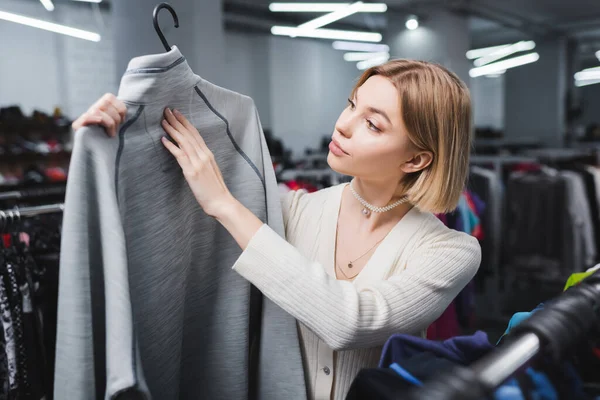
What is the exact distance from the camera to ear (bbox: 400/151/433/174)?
42.7 inches

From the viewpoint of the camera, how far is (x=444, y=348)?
70cm

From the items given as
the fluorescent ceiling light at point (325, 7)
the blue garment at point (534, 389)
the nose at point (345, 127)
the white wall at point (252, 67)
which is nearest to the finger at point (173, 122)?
the nose at point (345, 127)

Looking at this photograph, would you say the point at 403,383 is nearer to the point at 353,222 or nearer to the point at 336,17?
the point at 353,222

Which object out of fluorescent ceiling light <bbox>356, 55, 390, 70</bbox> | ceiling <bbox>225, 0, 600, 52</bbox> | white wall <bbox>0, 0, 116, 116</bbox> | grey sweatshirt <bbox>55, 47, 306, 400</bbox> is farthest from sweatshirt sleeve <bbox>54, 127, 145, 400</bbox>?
fluorescent ceiling light <bbox>356, 55, 390, 70</bbox>

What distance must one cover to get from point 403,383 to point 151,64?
63 centimetres

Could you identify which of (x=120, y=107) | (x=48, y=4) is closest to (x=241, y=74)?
(x=48, y=4)

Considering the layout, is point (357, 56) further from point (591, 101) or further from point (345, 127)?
point (345, 127)

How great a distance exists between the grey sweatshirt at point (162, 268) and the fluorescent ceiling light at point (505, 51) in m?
10.8

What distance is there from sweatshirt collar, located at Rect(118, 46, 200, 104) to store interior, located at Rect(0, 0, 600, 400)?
0.35 metres

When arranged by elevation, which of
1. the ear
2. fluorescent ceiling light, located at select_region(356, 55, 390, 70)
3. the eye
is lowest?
the ear

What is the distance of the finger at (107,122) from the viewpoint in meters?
0.71

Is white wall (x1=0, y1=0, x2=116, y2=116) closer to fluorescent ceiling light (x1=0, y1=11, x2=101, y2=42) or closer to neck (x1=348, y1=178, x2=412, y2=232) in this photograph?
fluorescent ceiling light (x1=0, y1=11, x2=101, y2=42)

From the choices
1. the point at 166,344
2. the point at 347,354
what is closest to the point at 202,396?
the point at 166,344

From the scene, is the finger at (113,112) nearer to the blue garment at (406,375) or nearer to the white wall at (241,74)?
the blue garment at (406,375)
